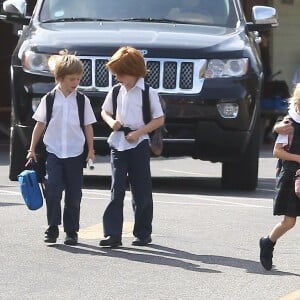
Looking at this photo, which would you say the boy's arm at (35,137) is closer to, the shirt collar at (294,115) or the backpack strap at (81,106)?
the backpack strap at (81,106)

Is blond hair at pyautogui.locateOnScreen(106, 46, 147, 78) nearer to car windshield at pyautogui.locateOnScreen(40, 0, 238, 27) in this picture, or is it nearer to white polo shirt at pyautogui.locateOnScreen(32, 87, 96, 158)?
white polo shirt at pyautogui.locateOnScreen(32, 87, 96, 158)

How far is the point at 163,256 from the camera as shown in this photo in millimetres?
8930

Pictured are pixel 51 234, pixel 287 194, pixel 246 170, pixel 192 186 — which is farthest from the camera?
pixel 192 186

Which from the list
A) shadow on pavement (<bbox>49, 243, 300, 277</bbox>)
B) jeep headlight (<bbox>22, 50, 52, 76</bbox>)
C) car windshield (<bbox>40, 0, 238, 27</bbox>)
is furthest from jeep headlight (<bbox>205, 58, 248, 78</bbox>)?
shadow on pavement (<bbox>49, 243, 300, 277</bbox>)

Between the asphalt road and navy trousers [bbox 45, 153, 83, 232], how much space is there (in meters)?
0.21

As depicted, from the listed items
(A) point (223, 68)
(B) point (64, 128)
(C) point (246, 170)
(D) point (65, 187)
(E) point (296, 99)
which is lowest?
(C) point (246, 170)

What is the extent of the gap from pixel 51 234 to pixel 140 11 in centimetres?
442

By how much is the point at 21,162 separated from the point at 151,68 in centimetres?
173

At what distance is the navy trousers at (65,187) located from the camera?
937 cm

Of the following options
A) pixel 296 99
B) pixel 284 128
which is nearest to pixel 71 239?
pixel 284 128

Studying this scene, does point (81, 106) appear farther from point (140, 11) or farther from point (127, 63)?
point (140, 11)

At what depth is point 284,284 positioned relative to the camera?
7953 mm

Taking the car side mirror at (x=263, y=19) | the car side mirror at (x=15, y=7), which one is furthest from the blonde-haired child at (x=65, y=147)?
the car side mirror at (x=263, y=19)

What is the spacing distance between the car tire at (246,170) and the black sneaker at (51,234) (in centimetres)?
383
